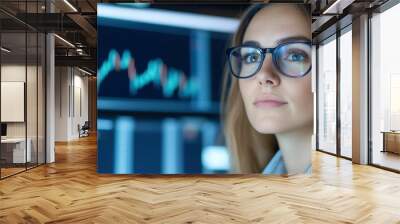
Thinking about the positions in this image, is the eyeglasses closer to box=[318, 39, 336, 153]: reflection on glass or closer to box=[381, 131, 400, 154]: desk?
box=[381, 131, 400, 154]: desk

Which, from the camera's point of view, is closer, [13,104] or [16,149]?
[13,104]

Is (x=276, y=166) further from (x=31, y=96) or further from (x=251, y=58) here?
(x=31, y=96)

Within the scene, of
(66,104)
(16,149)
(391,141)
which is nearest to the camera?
(16,149)

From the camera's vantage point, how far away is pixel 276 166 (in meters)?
6.15

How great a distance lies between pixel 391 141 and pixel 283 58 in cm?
321

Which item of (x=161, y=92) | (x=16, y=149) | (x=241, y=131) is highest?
(x=161, y=92)

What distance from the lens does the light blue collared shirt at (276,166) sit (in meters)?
6.14

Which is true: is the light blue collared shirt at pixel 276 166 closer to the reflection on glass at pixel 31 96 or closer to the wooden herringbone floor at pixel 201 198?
the wooden herringbone floor at pixel 201 198

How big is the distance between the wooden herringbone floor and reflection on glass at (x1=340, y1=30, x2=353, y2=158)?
216cm

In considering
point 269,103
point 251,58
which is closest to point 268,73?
point 251,58

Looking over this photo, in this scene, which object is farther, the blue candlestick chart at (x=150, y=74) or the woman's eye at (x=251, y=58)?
the blue candlestick chart at (x=150, y=74)

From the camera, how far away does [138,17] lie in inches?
244

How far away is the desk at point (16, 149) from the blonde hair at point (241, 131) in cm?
394

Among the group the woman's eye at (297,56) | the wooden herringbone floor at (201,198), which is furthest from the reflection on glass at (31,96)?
the woman's eye at (297,56)
